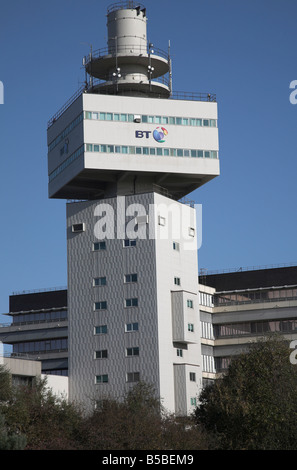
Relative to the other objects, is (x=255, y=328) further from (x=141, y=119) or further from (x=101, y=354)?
(x=141, y=119)

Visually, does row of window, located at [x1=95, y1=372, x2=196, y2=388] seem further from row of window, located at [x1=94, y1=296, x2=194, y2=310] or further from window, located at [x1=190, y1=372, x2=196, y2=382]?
row of window, located at [x1=94, y1=296, x2=194, y2=310]

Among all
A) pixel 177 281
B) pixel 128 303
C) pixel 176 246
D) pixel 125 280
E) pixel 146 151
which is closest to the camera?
pixel 128 303

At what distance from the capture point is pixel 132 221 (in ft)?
340

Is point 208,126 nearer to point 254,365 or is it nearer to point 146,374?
point 146,374

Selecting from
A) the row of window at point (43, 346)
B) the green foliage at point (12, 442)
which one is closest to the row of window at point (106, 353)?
the green foliage at point (12, 442)

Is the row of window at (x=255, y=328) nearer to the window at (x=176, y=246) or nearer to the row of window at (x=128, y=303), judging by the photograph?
the row of window at (x=128, y=303)

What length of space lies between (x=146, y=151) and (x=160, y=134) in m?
2.70

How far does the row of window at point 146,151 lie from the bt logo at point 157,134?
1158 millimetres

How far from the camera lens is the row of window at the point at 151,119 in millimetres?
103938

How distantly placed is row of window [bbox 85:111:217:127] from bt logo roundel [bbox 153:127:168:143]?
86 cm

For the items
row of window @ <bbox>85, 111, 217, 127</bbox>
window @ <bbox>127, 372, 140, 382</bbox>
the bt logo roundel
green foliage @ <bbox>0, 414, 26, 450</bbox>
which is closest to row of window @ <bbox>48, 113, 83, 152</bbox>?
row of window @ <bbox>85, 111, 217, 127</bbox>

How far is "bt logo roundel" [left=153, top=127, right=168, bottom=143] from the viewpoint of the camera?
104625 millimetres

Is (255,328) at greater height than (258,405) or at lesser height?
greater

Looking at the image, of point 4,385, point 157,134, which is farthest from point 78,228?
point 4,385
